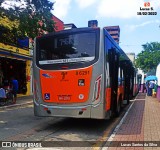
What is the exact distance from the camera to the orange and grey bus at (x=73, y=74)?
29.8 ft

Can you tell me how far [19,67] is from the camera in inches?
1036

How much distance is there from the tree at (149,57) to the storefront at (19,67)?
36364mm

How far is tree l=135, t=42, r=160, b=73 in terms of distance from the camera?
57812 millimetres

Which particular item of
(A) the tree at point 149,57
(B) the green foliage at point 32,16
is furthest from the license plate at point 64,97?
(A) the tree at point 149,57

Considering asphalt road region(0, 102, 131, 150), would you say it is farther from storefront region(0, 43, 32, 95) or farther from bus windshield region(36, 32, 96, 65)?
storefront region(0, 43, 32, 95)

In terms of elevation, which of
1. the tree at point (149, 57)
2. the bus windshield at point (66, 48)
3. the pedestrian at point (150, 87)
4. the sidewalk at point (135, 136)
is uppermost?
the tree at point (149, 57)

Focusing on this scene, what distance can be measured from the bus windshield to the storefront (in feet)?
43.4

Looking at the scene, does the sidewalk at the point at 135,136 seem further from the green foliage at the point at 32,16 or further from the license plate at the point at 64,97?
the green foliage at the point at 32,16

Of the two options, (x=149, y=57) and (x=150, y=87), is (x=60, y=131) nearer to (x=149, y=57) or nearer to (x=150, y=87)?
(x=150, y=87)

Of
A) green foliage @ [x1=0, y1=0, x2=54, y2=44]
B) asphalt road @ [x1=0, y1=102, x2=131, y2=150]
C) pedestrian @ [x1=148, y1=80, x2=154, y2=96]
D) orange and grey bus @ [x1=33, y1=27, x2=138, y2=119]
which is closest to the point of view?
asphalt road @ [x1=0, y1=102, x2=131, y2=150]

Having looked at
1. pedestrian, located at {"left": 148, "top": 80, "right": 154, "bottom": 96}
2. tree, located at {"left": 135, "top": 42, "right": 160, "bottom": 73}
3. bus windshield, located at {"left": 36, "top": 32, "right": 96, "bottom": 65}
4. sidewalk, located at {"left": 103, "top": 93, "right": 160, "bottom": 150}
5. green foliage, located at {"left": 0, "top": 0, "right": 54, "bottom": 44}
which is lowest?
sidewalk, located at {"left": 103, "top": 93, "right": 160, "bottom": 150}

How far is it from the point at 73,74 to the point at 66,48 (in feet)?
3.19

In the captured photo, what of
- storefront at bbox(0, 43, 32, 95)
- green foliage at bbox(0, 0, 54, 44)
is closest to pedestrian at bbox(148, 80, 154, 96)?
storefront at bbox(0, 43, 32, 95)

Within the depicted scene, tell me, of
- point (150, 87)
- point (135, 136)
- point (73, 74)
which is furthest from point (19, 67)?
point (135, 136)
